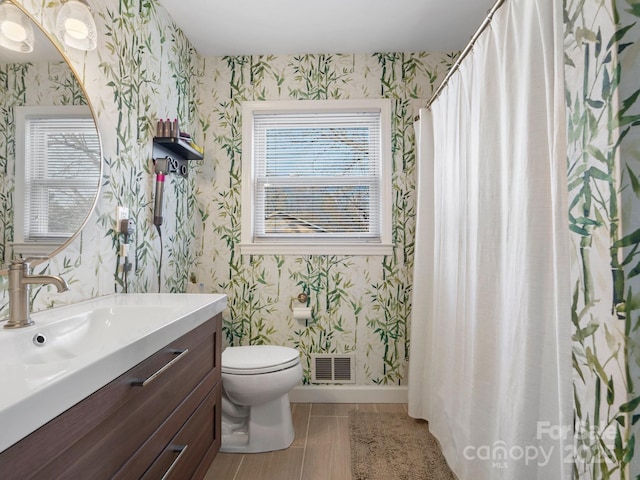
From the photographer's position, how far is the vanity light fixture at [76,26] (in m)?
1.16

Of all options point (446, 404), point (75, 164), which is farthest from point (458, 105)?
point (75, 164)

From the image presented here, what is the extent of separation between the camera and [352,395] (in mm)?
2326

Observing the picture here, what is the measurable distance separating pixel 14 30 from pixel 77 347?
0.96 m

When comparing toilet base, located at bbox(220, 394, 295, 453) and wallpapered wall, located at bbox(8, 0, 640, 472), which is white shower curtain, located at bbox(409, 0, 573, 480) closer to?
wallpapered wall, located at bbox(8, 0, 640, 472)

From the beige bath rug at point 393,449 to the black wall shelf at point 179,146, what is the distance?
1.88 metres

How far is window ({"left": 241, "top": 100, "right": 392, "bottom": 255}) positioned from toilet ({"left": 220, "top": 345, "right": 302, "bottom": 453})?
86 centimetres

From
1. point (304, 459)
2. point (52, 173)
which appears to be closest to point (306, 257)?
point (304, 459)

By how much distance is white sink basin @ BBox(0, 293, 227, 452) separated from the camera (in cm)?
51

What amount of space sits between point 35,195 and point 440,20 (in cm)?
223

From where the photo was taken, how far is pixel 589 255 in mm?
716

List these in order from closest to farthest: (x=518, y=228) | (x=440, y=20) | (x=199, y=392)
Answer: (x=518, y=228) → (x=199, y=392) → (x=440, y=20)

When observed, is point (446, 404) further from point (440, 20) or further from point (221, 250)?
point (440, 20)

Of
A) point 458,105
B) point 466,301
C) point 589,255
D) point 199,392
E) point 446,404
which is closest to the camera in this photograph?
point 589,255

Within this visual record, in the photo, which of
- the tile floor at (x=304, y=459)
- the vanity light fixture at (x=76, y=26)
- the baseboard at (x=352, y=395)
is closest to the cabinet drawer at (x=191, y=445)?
the tile floor at (x=304, y=459)
